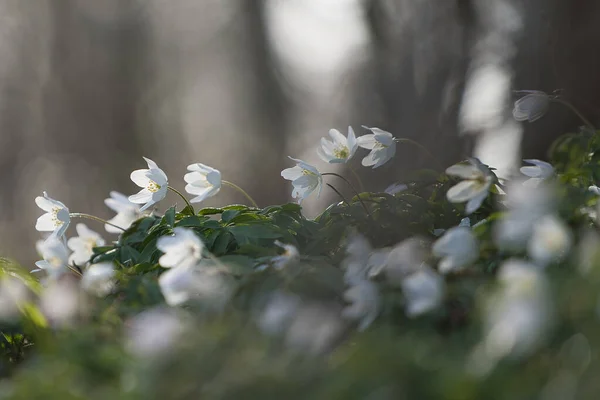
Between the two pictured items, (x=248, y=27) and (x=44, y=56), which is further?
(x=44, y=56)

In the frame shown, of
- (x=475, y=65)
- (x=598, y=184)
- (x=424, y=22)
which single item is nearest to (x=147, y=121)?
(x=424, y=22)

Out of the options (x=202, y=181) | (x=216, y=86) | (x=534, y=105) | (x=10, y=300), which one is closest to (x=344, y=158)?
(x=202, y=181)

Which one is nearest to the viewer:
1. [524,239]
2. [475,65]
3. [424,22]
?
[524,239]

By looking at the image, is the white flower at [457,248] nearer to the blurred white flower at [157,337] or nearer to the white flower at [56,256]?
the blurred white flower at [157,337]

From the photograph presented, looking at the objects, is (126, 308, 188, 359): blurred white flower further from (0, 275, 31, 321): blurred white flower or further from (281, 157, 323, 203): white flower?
(281, 157, 323, 203): white flower

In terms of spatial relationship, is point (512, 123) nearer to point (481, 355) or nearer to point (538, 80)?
point (538, 80)

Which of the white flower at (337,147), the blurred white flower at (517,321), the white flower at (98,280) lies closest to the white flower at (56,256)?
the white flower at (98,280)
